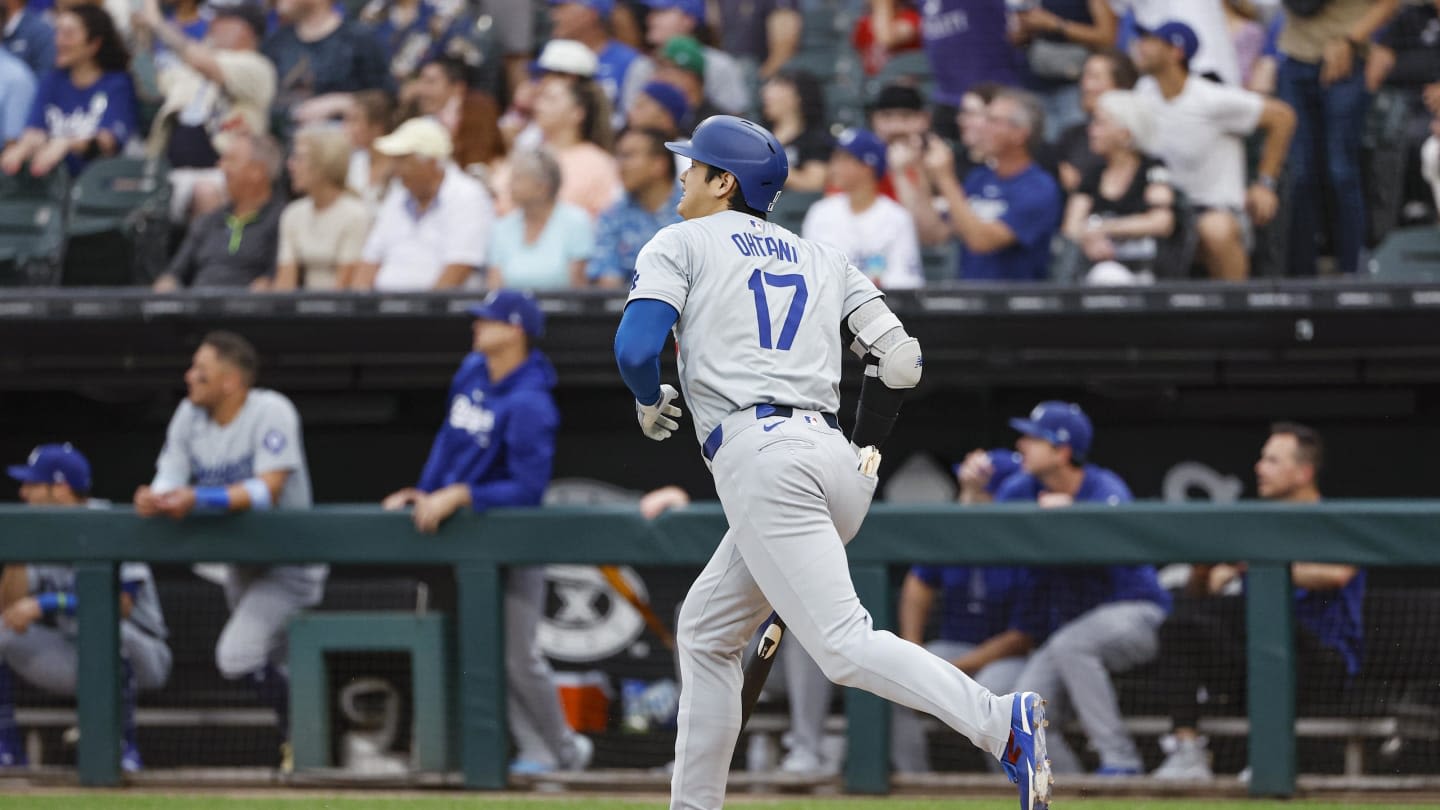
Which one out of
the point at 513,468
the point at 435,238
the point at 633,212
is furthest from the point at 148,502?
the point at 633,212

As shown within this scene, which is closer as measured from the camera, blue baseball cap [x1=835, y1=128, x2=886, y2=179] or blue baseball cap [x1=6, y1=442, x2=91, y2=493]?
blue baseball cap [x1=6, y1=442, x2=91, y2=493]

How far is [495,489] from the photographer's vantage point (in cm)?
570

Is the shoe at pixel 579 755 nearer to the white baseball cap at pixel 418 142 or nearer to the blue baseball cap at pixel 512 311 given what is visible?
the blue baseball cap at pixel 512 311

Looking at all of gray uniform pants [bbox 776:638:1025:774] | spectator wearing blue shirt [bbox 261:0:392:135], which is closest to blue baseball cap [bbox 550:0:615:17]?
spectator wearing blue shirt [bbox 261:0:392:135]

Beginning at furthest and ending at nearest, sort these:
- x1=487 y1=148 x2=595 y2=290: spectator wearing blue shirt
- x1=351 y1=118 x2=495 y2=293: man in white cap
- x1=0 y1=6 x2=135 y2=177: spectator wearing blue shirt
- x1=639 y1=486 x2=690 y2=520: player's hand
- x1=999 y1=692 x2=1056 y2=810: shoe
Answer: x1=0 y1=6 x2=135 y2=177: spectator wearing blue shirt → x1=351 y1=118 x2=495 y2=293: man in white cap → x1=487 y1=148 x2=595 y2=290: spectator wearing blue shirt → x1=639 y1=486 x2=690 y2=520: player's hand → x1=999 y1=692 x2=1056 y2=810: shoe

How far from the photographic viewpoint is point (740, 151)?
12.7 feet

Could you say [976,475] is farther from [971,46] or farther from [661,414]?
[661,414]

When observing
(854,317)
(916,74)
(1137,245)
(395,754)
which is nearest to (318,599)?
(395,754)

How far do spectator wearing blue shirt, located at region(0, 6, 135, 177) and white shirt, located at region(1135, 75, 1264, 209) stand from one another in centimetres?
468

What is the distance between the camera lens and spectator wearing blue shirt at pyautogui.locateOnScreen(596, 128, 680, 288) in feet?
23.0

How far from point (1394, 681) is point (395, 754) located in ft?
10.1

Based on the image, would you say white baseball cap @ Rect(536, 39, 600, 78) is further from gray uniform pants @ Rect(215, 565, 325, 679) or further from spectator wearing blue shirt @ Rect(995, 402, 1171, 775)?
spectator wearing blue shirt @ Rect(995, 402, 1171, 775)

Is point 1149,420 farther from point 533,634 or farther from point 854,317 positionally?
point 854,317

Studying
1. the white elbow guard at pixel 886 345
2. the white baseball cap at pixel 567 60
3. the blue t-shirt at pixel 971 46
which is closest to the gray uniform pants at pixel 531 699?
the white elbow guard at pixel 886 345
